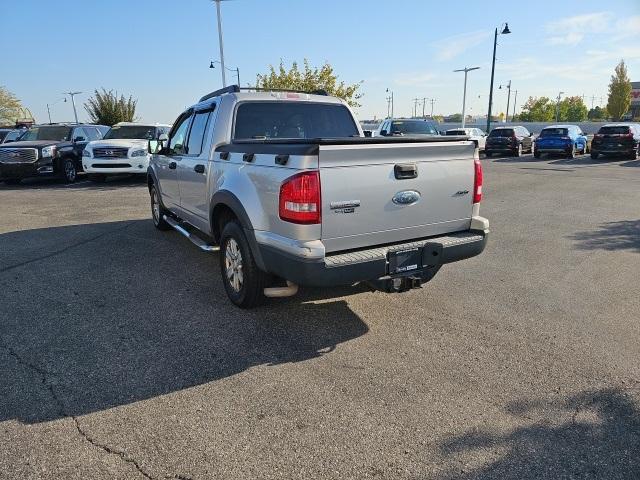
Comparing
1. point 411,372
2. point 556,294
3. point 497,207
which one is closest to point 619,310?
point 556,294

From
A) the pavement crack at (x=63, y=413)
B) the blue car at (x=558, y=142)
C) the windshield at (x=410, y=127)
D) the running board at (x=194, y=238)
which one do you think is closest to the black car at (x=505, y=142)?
the blue car at (x=558, y=142)

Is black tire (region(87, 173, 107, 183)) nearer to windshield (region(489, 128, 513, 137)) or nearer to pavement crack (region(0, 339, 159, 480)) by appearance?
pavement crack (region(0, 339, 159, 480))

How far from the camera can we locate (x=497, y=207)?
10.1 meters

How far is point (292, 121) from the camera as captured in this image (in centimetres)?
536

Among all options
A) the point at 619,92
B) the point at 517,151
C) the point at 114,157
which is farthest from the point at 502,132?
the point at 619,92

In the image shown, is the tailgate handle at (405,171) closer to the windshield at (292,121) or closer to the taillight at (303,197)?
the taillight at (303,197)

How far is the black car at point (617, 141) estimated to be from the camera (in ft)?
72.8

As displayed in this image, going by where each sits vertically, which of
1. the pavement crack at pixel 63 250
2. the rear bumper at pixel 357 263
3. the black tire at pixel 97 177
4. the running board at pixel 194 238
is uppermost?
the rear bumper at pixel 357 263

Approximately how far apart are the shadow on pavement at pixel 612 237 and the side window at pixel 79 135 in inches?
597

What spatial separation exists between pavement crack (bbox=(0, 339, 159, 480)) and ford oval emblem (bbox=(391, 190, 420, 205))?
8.13 ft

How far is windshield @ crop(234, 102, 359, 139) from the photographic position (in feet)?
16.5

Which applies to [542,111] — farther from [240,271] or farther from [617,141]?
[240,271]

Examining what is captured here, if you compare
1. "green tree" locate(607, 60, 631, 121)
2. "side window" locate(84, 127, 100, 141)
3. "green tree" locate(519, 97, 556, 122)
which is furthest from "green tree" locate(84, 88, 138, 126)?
"green tree" locate(519, 97, 556, 122)

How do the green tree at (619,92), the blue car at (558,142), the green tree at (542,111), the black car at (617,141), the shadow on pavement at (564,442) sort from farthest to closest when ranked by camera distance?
the green tree at (542,111) → the green tree at (619,92) → the blue car at (558,142) → the black car at (617,141) → the shadow on pavement at (564,442)
